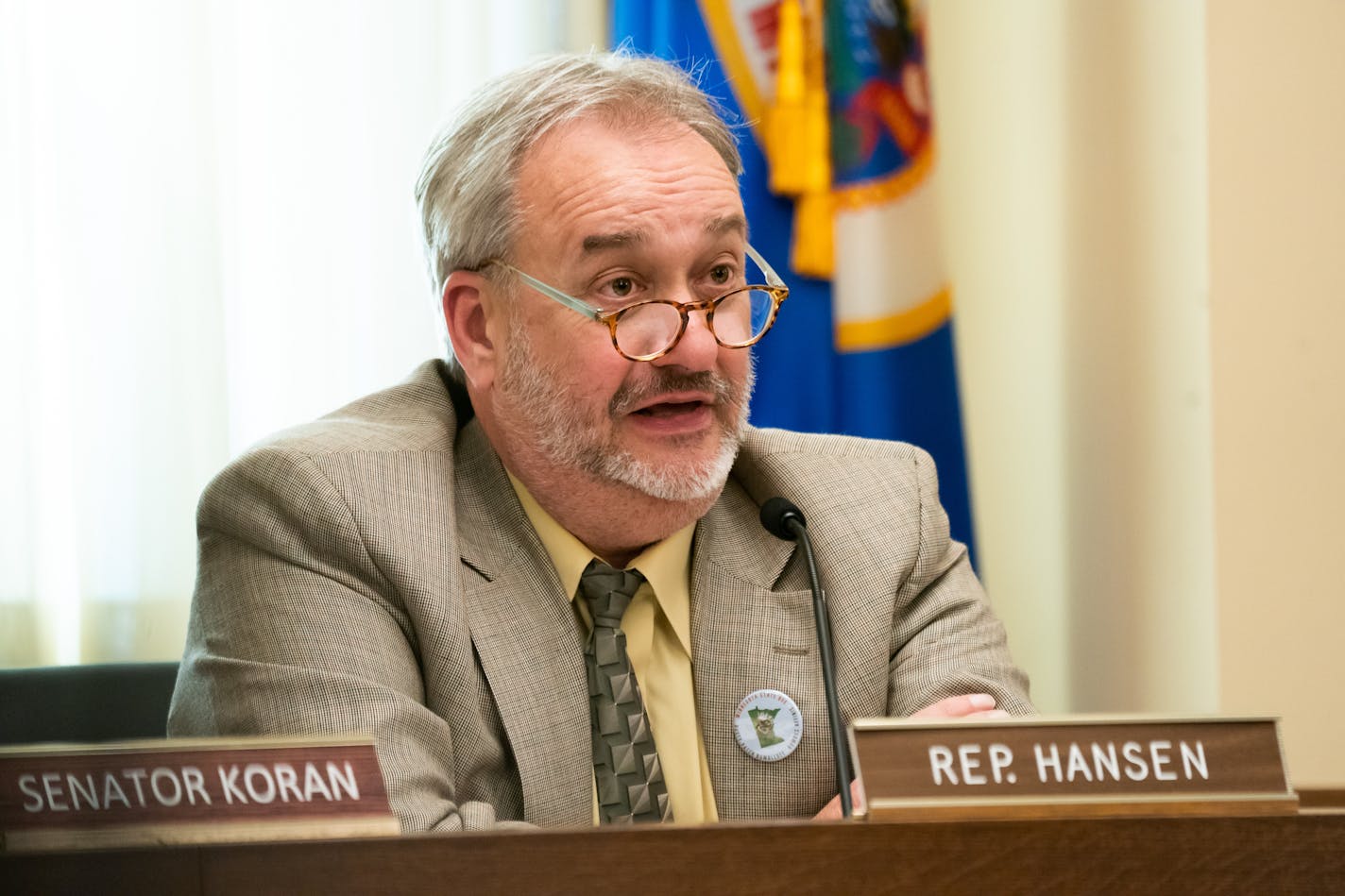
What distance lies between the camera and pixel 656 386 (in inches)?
65.6

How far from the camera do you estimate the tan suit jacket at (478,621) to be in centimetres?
146

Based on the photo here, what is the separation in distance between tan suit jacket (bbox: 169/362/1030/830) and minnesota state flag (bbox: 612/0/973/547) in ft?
2.87

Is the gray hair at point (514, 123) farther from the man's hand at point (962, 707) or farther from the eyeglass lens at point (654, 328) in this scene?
the man's hand at point (962, 707)

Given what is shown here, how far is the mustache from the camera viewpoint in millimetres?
1664

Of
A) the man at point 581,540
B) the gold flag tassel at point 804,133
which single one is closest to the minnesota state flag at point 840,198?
the gold flag tassel at point 804,133

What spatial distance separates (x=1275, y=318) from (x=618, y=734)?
176 cm

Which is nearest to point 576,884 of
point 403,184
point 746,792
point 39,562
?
point 746,792

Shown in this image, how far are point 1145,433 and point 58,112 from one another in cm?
217

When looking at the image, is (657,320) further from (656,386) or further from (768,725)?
(768,725)

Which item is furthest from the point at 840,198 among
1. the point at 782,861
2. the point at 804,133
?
the point at 782,861

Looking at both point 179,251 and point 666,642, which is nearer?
point 666,642

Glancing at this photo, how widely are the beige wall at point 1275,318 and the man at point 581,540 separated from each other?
110cm

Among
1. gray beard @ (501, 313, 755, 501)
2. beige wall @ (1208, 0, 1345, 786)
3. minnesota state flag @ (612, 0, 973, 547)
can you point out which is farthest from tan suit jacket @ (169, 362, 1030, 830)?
beige wall @ (1208, 0, 1345, 786)

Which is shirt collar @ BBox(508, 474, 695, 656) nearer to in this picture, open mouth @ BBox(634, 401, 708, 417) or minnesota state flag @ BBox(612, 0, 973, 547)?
open mouth @ BBox(634, 401, 708, 417)
